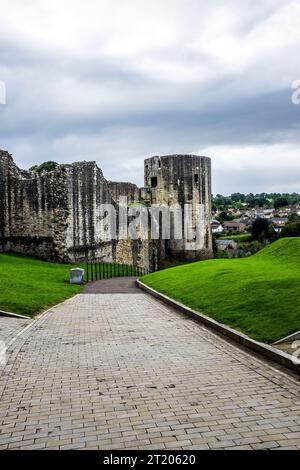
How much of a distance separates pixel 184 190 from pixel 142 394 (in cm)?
3700

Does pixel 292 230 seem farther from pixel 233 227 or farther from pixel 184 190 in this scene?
pixel 233 227


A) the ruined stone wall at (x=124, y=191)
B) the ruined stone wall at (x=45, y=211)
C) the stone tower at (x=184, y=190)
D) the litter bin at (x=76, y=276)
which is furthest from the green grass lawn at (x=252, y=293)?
the stone tower at (x=184, y=190)

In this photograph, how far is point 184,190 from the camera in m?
42.6

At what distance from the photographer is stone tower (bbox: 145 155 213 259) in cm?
4266

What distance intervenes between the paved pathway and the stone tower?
3259 cm

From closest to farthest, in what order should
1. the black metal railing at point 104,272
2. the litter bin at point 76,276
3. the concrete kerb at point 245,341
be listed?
1. the concrete kerb at point 245,341
2. the litter bin at point 76,276
3. the black metal railing at point 104,272

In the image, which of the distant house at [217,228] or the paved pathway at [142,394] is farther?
the distant house at [217,228]

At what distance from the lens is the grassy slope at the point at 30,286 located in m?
13.6

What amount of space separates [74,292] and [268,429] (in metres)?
14.0

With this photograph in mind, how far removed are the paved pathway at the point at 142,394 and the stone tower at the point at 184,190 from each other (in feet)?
107

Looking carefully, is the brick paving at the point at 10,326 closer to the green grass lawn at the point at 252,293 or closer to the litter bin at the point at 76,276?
the green grass lawn at the point at 252,293

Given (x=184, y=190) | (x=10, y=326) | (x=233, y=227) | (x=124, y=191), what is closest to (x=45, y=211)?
(x=124, y=191)

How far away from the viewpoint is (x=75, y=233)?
1171 inches
